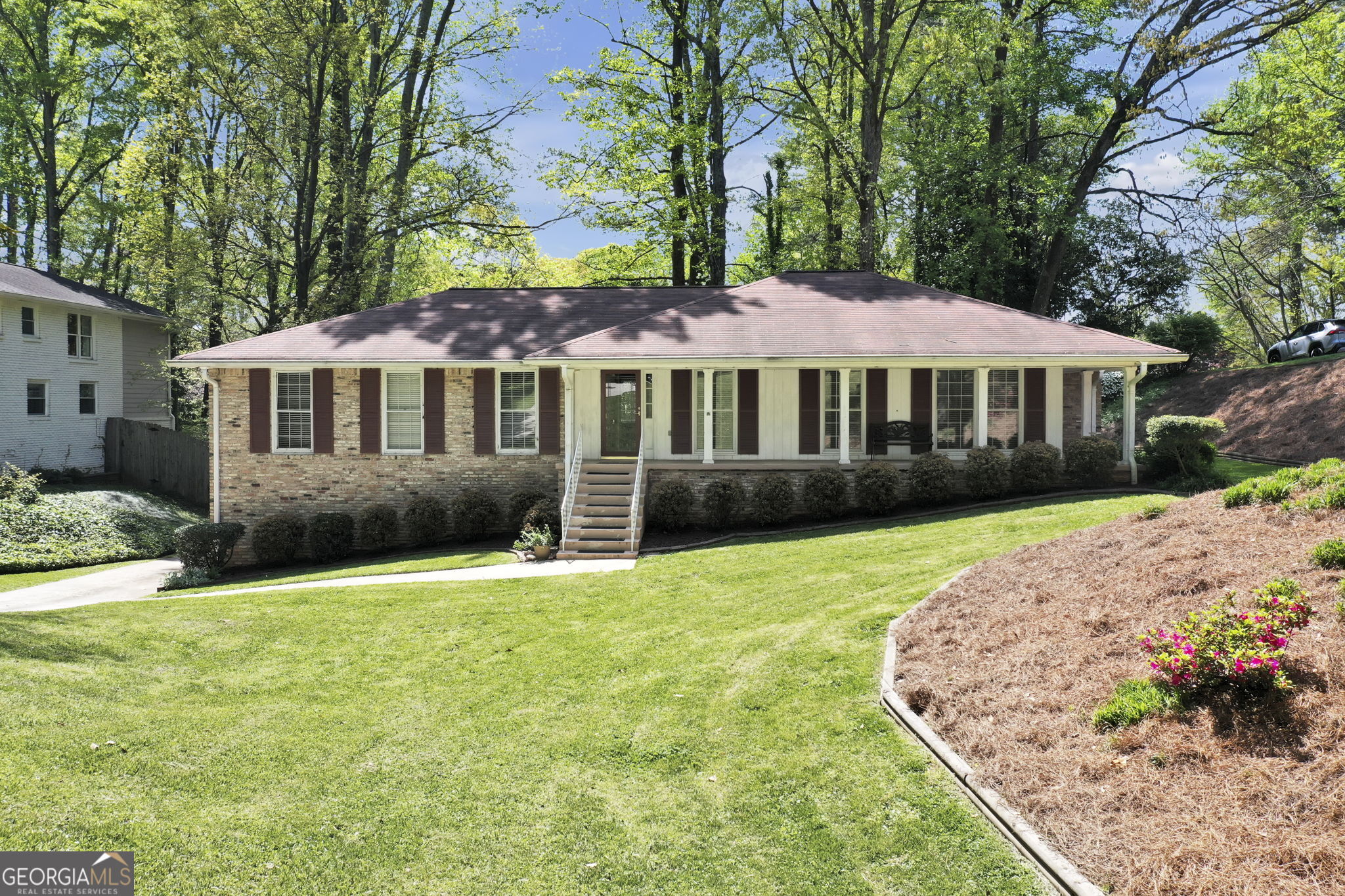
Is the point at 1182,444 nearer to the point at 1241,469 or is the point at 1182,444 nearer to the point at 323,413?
the point at 1241,469

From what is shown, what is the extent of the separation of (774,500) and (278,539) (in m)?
10.4

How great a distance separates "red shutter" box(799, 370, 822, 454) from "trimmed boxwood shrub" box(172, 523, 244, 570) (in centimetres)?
1222

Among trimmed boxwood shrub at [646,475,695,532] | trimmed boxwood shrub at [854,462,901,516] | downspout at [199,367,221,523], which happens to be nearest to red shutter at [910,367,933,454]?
trimmed boxwood shrub at [854,462,901,516]

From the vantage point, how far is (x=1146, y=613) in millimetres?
5957

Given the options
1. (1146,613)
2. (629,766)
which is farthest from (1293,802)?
(629,766)

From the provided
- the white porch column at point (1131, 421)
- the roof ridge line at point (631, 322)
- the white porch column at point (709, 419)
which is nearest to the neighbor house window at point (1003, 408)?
the white porch column at point (1131, 421)

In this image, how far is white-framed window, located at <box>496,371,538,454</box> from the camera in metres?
17.2

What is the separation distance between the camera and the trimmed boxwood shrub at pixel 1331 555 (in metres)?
5.59

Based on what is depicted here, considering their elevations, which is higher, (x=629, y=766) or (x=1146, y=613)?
(x=1146, y=613)

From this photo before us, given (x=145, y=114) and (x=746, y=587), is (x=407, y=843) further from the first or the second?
(x=145, y=114)

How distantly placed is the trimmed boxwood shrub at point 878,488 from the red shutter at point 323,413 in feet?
37.7

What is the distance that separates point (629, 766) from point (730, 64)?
29152 mm

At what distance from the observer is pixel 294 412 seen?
17.2 metres

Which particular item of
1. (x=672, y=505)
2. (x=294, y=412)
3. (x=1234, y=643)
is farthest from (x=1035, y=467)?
(x=294, y=412)
